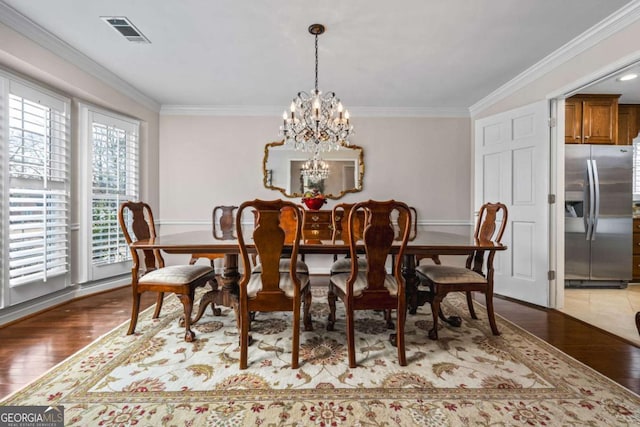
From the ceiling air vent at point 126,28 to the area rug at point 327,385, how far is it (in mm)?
2442

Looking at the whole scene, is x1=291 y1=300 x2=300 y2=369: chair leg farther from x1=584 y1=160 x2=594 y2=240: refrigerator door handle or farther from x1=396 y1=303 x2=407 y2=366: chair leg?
x1=584 y1=160 x2=594 y2=240: refrigerator door handle

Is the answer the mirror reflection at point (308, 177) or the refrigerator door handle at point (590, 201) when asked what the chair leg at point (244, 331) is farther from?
the refrigerator door handle at point (590, 201)

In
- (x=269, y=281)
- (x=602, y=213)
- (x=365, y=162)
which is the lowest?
(x=269, y=281)

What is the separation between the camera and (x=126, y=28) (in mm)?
2275

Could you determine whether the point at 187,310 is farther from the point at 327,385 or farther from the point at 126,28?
the point at 126,28

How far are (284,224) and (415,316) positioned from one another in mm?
1950

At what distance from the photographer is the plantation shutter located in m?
2.38

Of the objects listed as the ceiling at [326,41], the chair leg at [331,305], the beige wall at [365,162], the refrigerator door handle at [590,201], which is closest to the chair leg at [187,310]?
the chair leg at [331,305]

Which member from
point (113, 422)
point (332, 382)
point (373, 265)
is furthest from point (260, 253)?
point (113, 422)

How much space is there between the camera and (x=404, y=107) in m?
4.06

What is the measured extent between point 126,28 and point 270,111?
6.55 ft

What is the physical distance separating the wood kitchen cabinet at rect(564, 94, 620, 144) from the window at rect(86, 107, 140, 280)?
5500 millimetres

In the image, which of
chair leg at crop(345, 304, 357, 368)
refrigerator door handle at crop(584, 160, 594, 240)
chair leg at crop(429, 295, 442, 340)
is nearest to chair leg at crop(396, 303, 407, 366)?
chair leg at crop(345, 304, 357, 368)

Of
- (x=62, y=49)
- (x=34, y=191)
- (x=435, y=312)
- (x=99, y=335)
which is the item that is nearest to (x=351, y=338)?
(x=435, y=312)
